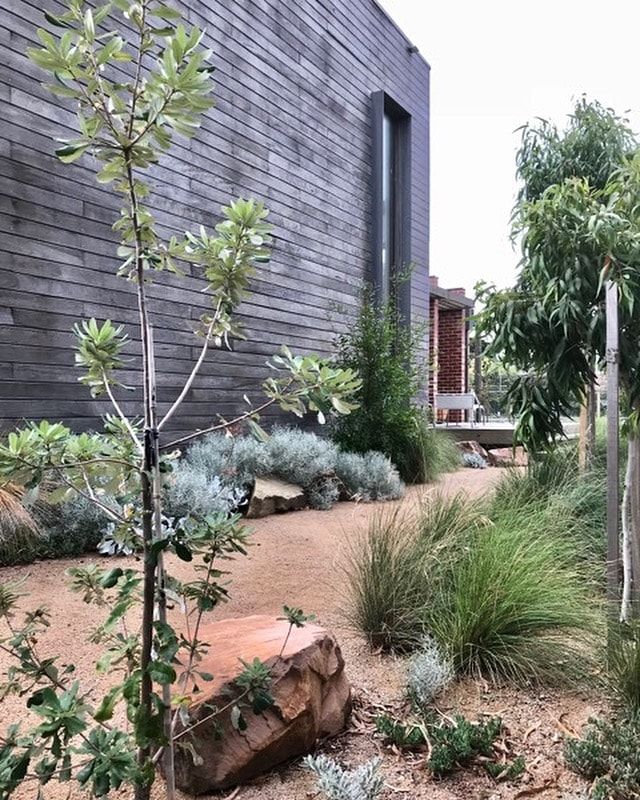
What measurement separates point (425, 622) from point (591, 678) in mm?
600

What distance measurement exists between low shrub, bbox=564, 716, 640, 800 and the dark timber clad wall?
3.69 metres

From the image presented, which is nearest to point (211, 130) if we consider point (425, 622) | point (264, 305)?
point (264, 305)

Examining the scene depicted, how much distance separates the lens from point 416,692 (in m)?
2.06

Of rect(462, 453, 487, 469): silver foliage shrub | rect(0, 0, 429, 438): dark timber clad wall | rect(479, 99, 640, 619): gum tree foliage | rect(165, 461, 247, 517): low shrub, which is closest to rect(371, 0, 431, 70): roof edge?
rect(0, 0, 429, 438): dark timber clad wall

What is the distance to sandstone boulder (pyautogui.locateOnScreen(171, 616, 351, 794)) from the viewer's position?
5.27 feet

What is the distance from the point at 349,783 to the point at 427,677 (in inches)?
24.3

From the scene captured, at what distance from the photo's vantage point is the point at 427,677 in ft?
6.78

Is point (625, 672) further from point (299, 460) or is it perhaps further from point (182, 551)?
point (299, 460)

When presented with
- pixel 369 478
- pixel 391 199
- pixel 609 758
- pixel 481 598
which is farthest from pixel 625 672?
pixel 391 199

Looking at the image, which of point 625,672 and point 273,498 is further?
point 273,498

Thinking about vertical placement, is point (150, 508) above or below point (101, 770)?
above

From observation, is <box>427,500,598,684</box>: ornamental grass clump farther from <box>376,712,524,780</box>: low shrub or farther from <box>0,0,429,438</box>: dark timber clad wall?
<box>0,0,429,438</box>: dark timber clad wall

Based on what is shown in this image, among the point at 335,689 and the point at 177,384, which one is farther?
the point at 177,384

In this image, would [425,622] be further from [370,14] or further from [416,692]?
[370,14]
